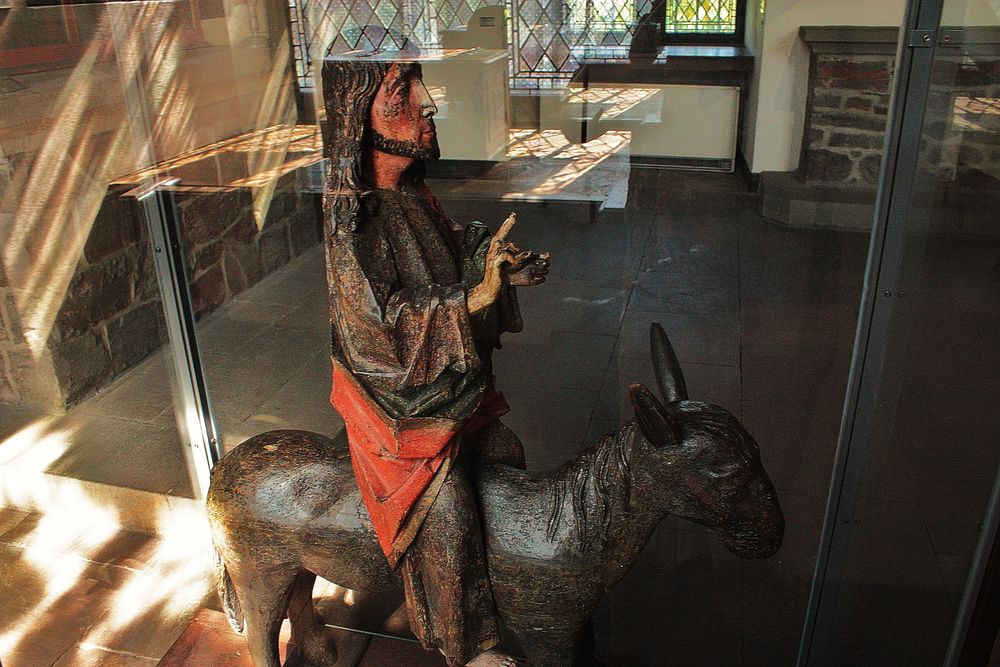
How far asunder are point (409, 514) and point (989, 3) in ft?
4.42

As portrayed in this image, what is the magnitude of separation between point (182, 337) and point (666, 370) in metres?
1.33

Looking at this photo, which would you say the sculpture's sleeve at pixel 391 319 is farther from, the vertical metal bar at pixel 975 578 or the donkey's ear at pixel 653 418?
the vertical metal bar at pixel 975 578

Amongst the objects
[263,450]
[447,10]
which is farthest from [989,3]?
[263,450]

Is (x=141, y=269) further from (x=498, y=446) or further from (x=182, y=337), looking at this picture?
(x=498, y=446)

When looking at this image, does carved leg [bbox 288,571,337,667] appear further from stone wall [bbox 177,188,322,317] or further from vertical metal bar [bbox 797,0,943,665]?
vertical metal bar [bbox 797,0,943,665]

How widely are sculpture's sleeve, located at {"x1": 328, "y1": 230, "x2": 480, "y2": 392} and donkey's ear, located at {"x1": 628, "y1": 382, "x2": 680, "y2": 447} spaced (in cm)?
26

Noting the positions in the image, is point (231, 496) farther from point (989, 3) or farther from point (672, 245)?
point (989, 3)

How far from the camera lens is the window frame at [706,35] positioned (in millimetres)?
1556

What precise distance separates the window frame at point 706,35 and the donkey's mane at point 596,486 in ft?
2.58

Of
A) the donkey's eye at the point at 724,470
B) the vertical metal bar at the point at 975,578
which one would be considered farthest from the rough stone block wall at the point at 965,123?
the donkey's eye at the point at 724,470

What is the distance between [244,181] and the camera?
1991 millimetres

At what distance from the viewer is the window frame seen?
1556 millimetres

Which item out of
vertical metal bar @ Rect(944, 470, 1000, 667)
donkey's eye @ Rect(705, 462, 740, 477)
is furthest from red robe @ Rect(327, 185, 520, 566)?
vertical metal bar @ Rect(944, 470, 1000, 667)

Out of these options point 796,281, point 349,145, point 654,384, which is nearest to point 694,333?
point 654,384
